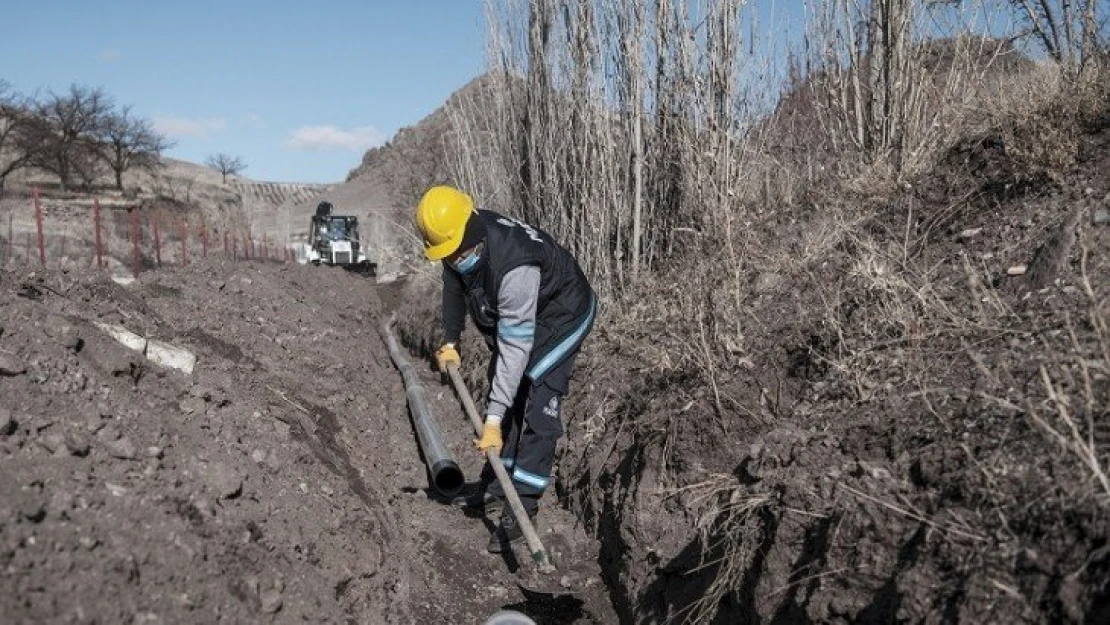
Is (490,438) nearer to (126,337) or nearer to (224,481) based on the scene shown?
(224,481)

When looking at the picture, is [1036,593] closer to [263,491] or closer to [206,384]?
[263,491]

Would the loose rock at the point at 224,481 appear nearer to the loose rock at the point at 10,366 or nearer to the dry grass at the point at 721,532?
the loose rock at the point at 10,366

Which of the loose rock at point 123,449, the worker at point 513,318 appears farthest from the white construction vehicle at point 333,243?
the loose rock at point 123,449

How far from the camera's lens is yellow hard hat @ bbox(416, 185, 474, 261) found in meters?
4.77

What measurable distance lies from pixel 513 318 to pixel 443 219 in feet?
2.04

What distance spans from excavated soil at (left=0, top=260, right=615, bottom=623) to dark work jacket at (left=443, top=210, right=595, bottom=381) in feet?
3.89

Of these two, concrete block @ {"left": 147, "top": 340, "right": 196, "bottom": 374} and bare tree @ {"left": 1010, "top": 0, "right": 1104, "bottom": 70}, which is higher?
bare tree @ {"left": 1010, "top": 0, "right": 1104, "bottom": 70}

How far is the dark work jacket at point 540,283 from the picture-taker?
4.81 m

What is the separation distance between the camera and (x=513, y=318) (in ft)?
15.6

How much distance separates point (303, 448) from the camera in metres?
4.97

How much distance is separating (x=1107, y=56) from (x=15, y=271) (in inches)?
264

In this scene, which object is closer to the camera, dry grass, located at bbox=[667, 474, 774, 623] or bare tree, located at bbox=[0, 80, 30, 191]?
dry grass, located at bbox=[667, 474, 774, 623]

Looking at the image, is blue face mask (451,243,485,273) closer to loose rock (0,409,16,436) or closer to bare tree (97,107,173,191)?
loose rock (0,409,16,436)

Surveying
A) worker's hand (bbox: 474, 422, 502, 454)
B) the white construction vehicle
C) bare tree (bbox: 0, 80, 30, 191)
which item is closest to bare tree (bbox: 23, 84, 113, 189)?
bare tree (bbox: 0, 80, 30, 191)
